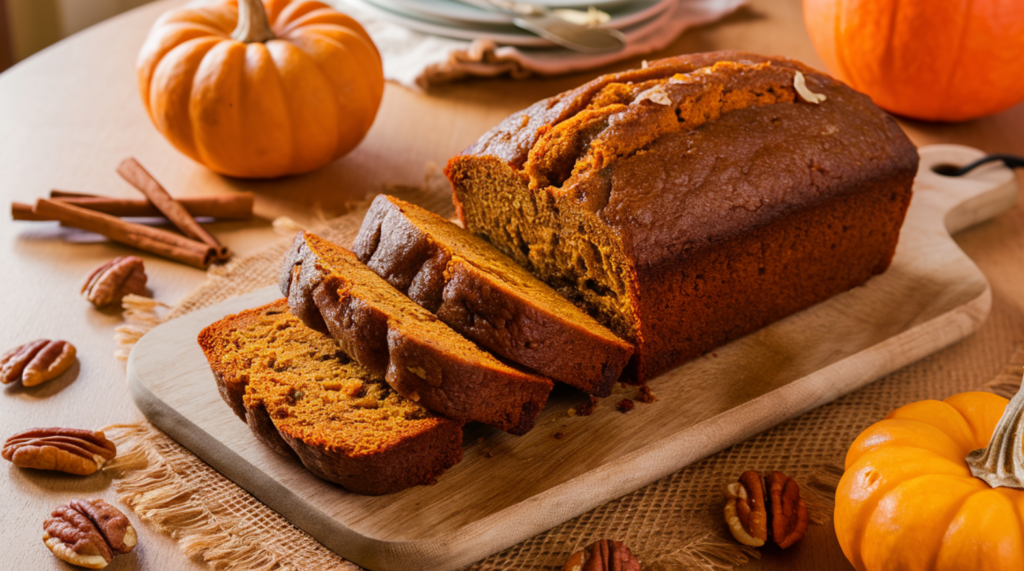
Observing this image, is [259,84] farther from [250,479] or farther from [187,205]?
[250,479]

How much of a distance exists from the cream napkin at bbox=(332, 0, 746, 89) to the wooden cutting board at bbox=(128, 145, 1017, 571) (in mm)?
1686

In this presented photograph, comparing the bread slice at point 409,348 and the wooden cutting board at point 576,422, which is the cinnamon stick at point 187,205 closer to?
the wooden cutting board at point 576,422

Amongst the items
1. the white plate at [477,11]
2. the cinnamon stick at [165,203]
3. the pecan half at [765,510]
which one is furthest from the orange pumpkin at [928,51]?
the cinnamon stick at [165,203]

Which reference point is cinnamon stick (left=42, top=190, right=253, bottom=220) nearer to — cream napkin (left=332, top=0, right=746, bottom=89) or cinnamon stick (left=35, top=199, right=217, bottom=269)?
cinnamon stick (left=35, top=199, right=217, bottom=269)

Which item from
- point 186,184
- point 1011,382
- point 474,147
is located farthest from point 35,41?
point 1011,382

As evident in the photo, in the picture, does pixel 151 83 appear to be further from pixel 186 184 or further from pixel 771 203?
pixel 771 203

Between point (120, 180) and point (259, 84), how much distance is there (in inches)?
32.1

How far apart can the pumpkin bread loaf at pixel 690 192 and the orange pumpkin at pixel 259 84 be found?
2.85ft

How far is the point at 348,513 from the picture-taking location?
197cm

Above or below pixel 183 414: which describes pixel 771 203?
above

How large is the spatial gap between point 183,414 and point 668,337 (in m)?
1.30

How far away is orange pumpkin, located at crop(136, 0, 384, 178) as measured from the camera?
3137 mm

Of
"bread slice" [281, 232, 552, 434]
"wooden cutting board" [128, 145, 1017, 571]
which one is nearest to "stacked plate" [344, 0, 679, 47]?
"wooden cutting board" [128, 145, 1017, 571]

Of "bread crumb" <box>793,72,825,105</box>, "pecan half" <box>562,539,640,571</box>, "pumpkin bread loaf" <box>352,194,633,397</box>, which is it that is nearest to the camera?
"pecan half" <box>562,539,640,571</box>
